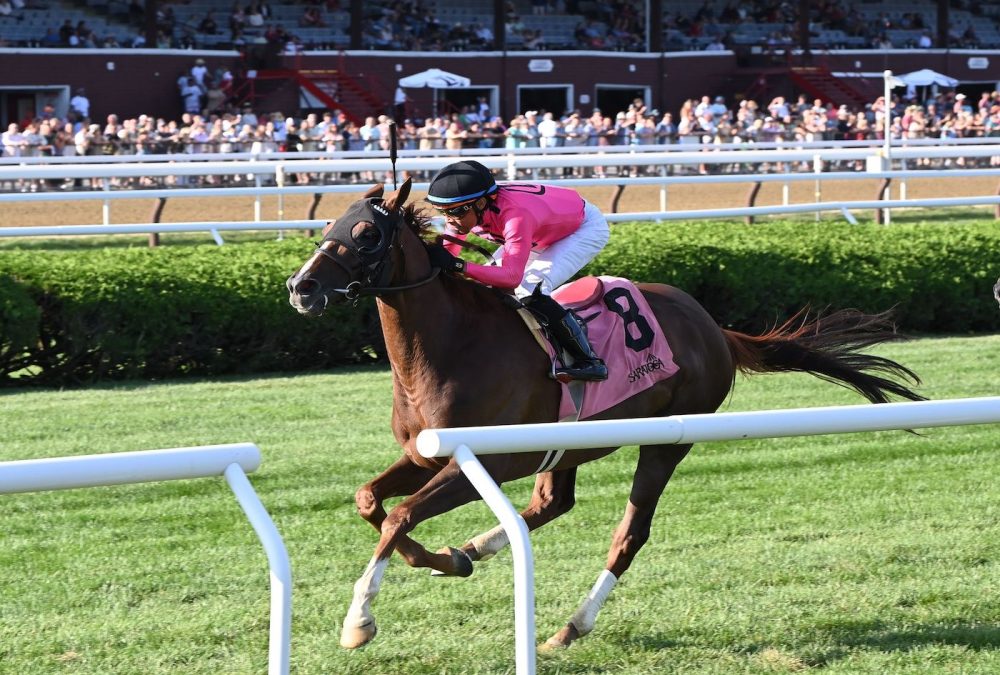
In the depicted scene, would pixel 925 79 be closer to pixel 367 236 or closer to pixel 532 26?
pixel 532 26

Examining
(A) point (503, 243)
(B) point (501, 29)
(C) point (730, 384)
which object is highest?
(B) point (501, 29)

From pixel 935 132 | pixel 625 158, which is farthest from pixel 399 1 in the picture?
pixel 625 158

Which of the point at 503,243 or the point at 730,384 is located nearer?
the point at 503,243

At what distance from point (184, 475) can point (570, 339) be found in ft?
7.64

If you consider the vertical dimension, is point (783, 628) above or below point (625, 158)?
below

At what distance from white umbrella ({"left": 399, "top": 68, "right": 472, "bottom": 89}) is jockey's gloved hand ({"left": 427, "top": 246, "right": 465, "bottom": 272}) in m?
26.1

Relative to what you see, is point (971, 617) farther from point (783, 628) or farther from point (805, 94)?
point (805, 94)

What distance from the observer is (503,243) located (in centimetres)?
475

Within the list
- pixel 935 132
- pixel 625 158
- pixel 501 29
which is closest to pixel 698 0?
pixel 501 29

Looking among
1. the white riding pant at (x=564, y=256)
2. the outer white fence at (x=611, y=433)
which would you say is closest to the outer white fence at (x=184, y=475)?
the outer white fence at (x=611, y=433)

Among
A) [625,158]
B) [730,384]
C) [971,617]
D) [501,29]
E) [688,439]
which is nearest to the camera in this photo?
[688,439]

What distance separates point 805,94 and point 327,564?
32371 millimetres

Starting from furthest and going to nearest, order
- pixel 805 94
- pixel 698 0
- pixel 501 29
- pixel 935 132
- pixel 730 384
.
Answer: pixel 698 0
pixel 805 94
pixel 501 29
pixel 935 132
pixel 730 384

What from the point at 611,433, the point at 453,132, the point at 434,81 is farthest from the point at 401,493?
the point at 434,81
